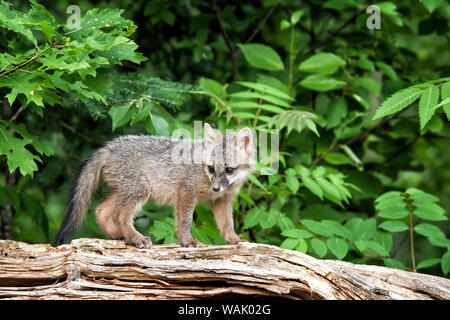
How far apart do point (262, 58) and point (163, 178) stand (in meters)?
2.45

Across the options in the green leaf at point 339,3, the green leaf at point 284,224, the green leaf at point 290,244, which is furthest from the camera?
the green leaf at point 339,3

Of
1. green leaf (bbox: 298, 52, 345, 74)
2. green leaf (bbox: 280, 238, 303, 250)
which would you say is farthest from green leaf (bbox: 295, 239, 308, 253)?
green leaf (bbox: 298, 52, 345, 74)

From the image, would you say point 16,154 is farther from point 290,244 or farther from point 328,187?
point 328,187

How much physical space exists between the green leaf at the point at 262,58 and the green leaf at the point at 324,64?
367 mm

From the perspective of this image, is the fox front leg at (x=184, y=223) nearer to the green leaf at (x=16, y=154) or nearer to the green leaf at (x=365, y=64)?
the green leaf at (x=16, y=154)

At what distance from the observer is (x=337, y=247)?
5.41m

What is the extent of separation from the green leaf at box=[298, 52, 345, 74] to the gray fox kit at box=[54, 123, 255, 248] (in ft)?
5.26

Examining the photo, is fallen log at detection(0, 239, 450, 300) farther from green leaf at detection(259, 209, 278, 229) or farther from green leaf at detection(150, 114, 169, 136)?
green leaf at detection(150, 114, 169, 136)

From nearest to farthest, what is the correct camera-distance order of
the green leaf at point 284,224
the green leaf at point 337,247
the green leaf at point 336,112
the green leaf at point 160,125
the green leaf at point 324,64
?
the green leaf at point 337,247
the green leaf at point 160,125
the green leaf at point 284,224
the green leaf at point 324,64
the green leaf at point 336,112

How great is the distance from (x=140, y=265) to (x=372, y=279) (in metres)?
2.31

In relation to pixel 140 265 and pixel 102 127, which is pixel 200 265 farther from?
pixel 102 127

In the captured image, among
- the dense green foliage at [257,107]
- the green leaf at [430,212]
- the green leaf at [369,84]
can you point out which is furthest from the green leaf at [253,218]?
the green leaf at [369,84]

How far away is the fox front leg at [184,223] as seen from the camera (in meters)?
5.55

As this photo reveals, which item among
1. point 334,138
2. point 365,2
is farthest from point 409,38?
point 334,138
